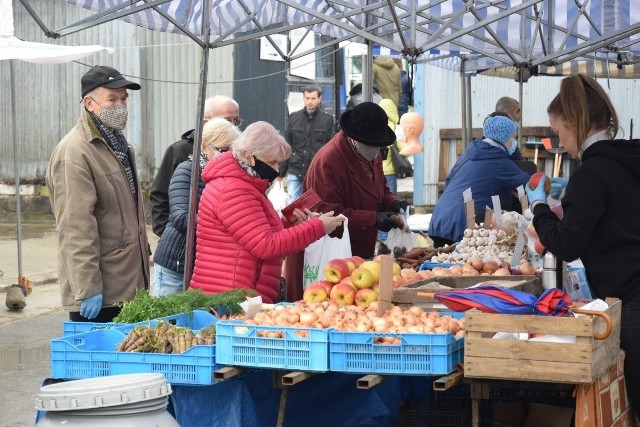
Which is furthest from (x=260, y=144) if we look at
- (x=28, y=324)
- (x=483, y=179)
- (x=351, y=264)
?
(x=28, y=324)

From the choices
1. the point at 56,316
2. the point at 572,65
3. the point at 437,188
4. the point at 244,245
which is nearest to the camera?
the point at 244,245

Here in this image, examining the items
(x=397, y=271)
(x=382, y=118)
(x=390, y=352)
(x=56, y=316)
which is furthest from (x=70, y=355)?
(x=56, y=316)

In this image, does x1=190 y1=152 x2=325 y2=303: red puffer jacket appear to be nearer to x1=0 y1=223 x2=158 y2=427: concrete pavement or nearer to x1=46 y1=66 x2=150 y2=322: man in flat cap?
x1=46 y1=66 x2=150 y2=322: man in flat cap

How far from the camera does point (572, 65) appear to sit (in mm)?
13656

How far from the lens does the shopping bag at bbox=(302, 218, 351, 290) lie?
260 inches

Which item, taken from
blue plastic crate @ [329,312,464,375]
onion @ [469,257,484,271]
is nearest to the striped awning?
onion @ [469,257,484,271]

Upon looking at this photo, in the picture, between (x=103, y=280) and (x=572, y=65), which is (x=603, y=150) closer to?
(x=103, y=280)

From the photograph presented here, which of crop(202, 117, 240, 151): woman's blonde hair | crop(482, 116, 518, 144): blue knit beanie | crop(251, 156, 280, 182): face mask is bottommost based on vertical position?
crop(251, 156, 280, 182): face mask

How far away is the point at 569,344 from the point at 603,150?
86cm

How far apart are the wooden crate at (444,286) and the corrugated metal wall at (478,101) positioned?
38.7 feet

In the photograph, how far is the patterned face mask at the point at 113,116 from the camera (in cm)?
589

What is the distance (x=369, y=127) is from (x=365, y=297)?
82.9 inches

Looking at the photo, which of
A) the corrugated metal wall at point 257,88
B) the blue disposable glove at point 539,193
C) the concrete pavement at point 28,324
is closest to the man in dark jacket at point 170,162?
the concrete pavement at point 28,324

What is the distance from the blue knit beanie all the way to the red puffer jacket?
332 cm
